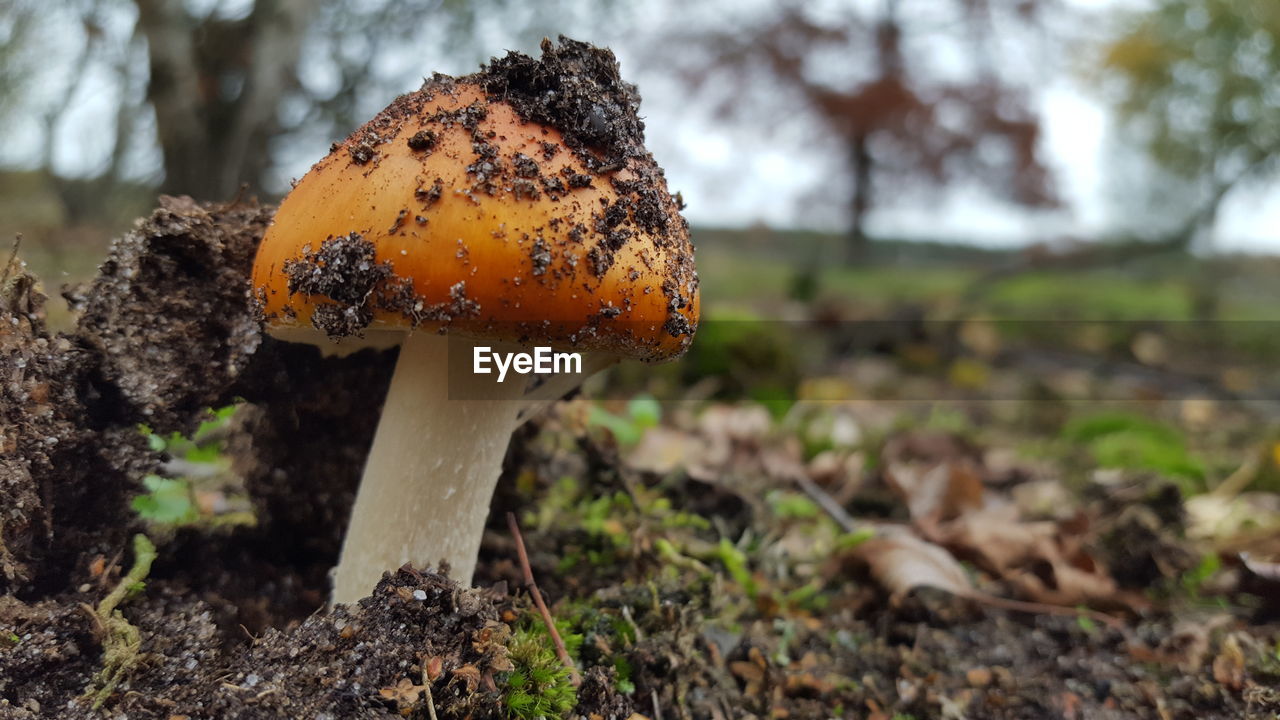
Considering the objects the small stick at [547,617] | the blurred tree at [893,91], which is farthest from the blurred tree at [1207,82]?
the small stick at [547,617]

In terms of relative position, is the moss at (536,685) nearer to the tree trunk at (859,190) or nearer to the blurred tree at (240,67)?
the blurred tree at (240,67)

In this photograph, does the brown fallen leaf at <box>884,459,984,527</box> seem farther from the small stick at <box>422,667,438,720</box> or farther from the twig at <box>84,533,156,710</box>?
the twig at <box>84,533,156,710</box>

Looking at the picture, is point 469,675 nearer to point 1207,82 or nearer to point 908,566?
point 908,566

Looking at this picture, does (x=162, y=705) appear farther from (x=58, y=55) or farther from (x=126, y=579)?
(x=58, y=55)

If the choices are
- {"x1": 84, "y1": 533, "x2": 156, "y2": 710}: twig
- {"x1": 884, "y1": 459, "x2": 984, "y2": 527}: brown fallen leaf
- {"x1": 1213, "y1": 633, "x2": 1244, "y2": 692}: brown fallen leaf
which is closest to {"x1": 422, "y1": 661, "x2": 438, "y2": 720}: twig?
{"x1": 84, "y1": 533, "x2": 156, "y2": 710}: twig

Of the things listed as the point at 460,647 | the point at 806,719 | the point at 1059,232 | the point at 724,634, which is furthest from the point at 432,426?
the point at 1059,232

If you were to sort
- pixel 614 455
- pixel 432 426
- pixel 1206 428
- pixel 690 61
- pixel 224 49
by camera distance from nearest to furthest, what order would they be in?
pixel 432 426 → pixel 614 455 → pixel 224 49 → pixel 1206 428 → pixel 690 61
